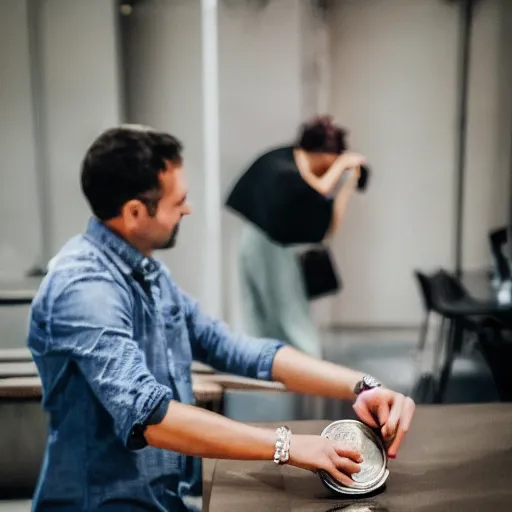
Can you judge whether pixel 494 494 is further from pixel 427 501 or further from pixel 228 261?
pixel 228 261

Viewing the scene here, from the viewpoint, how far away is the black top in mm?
1664

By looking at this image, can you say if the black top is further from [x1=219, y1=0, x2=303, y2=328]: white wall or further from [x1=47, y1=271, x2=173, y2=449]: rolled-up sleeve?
[x1=47, y1=271, x2=173, y2=449]: rolled-up sleeve

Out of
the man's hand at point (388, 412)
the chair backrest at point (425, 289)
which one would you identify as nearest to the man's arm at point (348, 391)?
the man's hand at point (388, 412)

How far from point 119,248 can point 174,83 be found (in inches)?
25.3

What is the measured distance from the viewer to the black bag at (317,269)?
1.69m

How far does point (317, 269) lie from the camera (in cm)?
169

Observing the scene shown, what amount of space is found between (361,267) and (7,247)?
937 mm

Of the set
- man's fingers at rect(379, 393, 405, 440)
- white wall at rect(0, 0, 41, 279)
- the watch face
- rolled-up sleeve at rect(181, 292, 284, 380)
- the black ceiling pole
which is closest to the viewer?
man's fingers at rect(379, 393, 405, 440)

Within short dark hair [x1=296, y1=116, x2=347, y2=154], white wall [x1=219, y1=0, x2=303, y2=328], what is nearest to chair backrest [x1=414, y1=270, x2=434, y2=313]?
short dark hair [x1=296, y1=116, x2=347, y2=154]

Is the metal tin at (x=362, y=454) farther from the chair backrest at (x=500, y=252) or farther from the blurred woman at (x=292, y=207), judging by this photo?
the chair backrest at (x=500, y=252)

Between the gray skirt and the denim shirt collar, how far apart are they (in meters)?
0.63

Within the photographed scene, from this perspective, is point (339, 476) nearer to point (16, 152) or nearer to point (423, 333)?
point (423, 333)

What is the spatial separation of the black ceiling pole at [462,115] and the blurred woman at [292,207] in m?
0.27

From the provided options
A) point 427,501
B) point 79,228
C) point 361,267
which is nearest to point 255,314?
point 361,267
